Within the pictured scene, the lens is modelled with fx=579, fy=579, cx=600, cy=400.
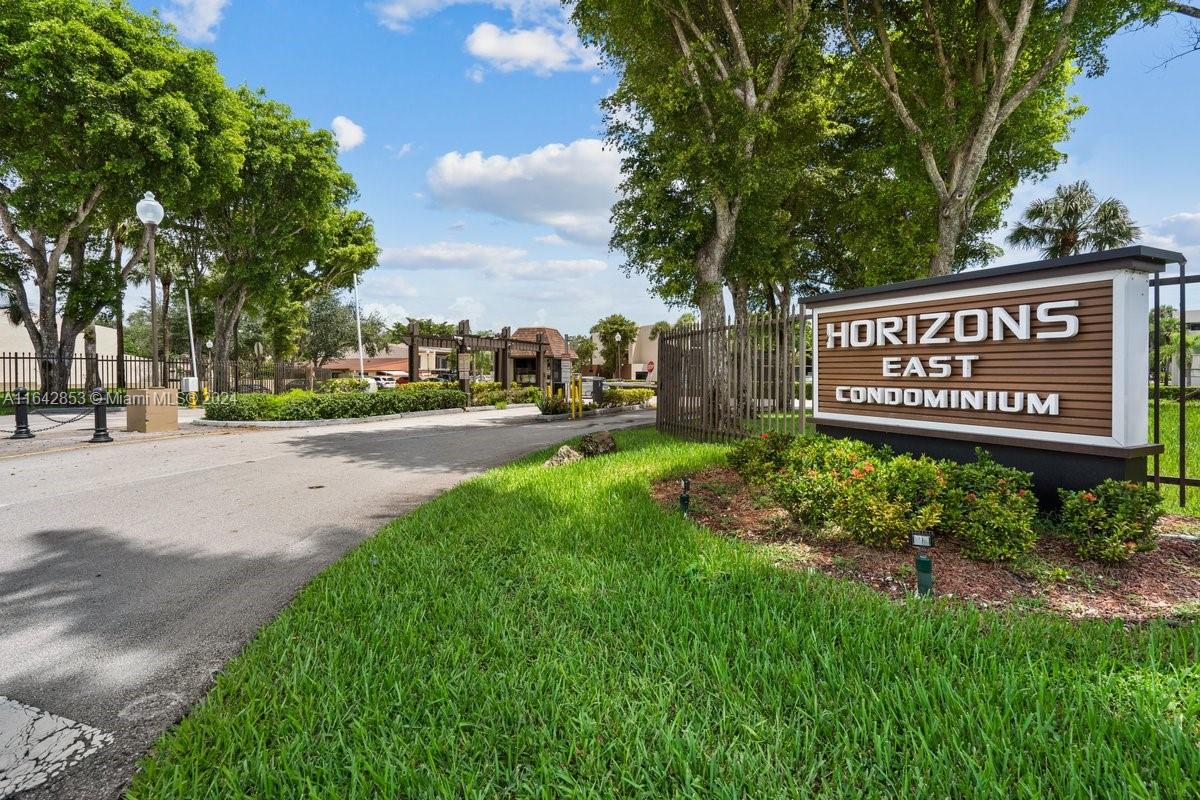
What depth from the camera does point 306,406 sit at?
1734 centimetres

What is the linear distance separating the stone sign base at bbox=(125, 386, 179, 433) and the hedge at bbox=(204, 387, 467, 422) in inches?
85.0

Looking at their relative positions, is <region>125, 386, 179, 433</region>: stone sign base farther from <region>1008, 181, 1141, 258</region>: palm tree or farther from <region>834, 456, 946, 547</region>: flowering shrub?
<region>1008, 181, 1141, 258</region>: palm tree

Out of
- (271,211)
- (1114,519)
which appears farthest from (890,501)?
(271,211)

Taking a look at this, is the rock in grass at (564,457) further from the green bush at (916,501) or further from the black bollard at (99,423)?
the black bollard at (99,423)

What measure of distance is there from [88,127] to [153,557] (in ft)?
70.3

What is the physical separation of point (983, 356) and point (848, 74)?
14880mm

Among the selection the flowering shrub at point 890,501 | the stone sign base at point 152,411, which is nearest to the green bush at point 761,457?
the flowering shrub at point 890,501

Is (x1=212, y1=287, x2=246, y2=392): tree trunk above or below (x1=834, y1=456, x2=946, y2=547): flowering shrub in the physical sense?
above

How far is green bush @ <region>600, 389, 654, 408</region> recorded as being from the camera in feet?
80.5

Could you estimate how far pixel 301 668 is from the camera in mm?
2959

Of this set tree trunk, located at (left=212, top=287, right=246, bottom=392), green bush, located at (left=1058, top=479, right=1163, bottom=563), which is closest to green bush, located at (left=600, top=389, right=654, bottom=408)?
tree trunk, located at (left=212, top=287, right=246, bottom=392)

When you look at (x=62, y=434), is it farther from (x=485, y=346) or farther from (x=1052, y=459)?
(x=1052, y=459)

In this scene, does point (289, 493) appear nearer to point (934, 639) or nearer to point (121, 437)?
point (934, 639)

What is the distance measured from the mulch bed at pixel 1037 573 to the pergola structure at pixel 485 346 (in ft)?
72.8
